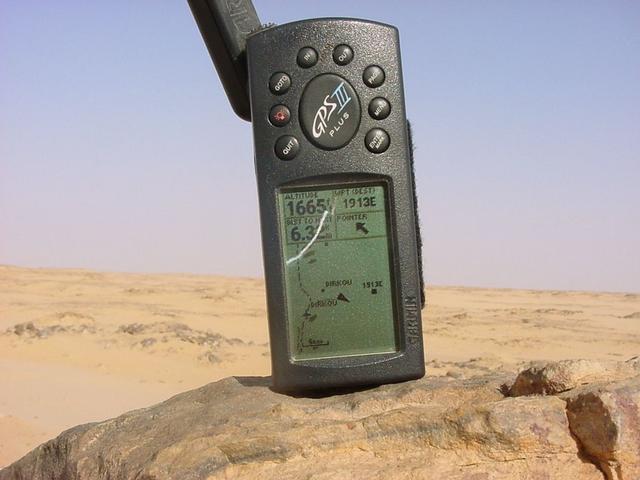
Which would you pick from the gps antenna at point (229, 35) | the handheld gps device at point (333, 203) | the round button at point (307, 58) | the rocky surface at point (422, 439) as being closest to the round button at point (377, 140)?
the handheld gps device at point (333, 203)

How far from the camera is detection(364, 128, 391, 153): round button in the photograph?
88.0 inches

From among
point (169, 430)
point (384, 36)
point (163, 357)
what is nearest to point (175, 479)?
point (169, 430)

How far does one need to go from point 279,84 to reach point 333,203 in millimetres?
364

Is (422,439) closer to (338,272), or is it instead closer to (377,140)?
(338,272)

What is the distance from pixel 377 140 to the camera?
2.24 metres

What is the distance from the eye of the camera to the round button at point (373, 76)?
7.41 feet

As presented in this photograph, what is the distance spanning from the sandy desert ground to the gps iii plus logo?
1285 millimetres

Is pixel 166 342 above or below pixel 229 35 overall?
below

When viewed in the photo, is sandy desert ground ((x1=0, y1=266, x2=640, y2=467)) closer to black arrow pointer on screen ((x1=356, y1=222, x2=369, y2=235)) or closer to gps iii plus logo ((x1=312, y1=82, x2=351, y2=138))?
black arrow pointer on screen ((x1=356, y1=222, x2=369, y2=235))

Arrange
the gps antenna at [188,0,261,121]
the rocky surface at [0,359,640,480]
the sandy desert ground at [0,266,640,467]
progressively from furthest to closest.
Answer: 1. the sandy desert ground at [0,266,640,467]
2. the gps antenna at [188,0,261,121]
3. the rocky surface at [0,359,640,480]

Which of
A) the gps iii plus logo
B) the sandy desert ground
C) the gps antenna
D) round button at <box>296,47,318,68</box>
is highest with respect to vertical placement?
the gps antenna

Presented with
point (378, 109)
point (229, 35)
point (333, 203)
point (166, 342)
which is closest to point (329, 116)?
point (378, 109)

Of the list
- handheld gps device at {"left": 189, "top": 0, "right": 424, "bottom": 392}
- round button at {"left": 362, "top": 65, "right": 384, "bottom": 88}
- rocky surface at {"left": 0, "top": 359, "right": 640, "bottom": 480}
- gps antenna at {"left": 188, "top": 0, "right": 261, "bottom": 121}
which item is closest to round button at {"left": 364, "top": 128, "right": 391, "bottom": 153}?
handheld gps device at {"left": 189, "top": 0, "right": 424, "bottom": 392}

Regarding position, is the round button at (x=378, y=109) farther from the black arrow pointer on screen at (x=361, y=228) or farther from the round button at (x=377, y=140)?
the black arrow pointer on screen at (x=361, y=228)
